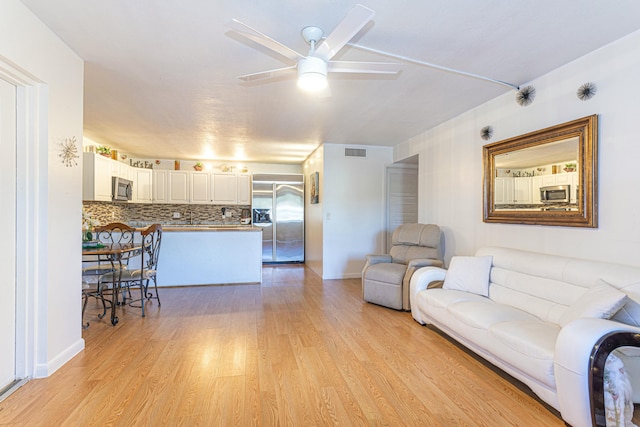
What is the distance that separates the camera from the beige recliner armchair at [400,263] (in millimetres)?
3580

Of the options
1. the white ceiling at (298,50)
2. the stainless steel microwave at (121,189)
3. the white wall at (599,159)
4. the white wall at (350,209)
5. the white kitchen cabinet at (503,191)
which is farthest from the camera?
the white wall at (350,209)

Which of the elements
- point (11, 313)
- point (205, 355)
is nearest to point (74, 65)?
point (11, 313)

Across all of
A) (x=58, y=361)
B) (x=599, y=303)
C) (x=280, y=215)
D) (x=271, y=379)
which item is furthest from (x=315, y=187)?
(x=599, y=303)

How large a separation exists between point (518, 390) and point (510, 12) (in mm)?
2369

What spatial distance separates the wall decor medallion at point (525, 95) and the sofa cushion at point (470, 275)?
150 cm

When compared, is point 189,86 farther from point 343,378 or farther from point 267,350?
point 343,378

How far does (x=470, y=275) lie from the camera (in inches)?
115

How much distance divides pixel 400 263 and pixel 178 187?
495cm

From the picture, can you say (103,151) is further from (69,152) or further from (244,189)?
(69,152)

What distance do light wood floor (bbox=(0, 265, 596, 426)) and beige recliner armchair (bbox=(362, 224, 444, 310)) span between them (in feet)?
1.04

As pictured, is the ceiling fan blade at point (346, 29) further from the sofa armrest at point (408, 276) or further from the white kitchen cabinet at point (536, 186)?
the sofa armrest at point (408, 276)

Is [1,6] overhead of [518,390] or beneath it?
overhead

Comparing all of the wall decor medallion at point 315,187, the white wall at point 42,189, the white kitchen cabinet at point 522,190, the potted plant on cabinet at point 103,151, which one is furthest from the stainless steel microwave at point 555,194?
the potted plant on cabinet at point 103,151

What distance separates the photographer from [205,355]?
8.05 feet
